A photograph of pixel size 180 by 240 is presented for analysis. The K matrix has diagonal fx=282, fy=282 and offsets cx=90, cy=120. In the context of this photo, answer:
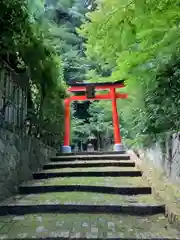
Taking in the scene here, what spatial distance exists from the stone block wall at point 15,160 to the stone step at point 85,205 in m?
0.34

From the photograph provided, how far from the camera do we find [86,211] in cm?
365

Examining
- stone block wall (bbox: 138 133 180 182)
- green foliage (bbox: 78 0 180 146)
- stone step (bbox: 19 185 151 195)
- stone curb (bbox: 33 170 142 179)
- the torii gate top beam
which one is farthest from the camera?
the torii gate top beam

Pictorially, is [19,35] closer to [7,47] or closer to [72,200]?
[7,47]

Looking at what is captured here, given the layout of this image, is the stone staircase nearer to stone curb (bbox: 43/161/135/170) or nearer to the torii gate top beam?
stone curb (bbox: 43/161/135/170)

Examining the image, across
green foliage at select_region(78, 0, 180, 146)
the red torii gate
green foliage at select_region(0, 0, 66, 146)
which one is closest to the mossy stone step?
green foliage at select_region(78, 0, 180, 146)

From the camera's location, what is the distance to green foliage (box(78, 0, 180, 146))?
2.99 meters

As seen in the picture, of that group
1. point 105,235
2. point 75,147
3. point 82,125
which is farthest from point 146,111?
point 75,147

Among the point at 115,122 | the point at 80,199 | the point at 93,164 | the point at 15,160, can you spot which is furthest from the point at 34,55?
the point at 115,122

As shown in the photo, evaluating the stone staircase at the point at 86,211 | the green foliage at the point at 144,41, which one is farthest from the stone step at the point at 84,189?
the green foliage at the point at 144,41

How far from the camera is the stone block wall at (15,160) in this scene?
4066mm

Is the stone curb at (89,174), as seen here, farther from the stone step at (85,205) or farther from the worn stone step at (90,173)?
the stone step at (85,205)

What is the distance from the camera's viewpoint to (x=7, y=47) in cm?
364

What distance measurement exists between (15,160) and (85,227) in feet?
6.68

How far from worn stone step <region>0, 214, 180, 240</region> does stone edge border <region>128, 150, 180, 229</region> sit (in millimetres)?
116
